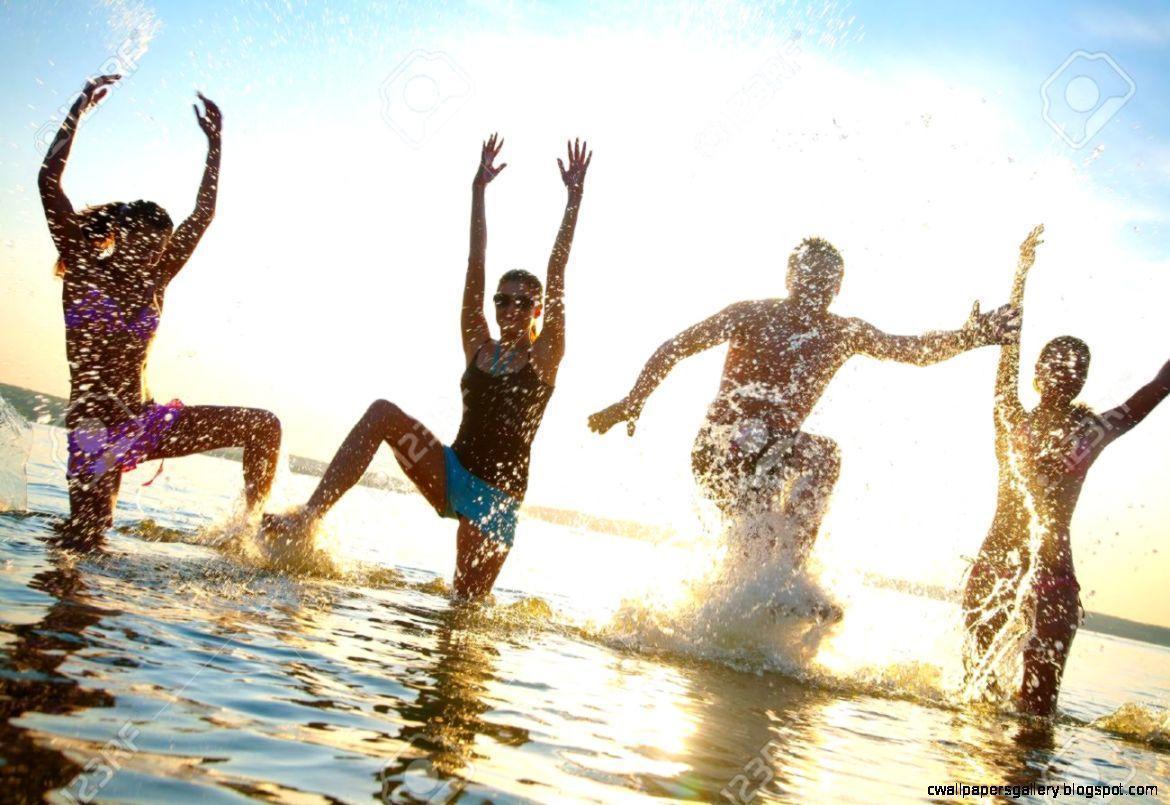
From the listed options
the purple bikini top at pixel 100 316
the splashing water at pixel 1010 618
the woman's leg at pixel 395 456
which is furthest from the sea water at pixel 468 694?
the purple bikini top at pixel 100 316

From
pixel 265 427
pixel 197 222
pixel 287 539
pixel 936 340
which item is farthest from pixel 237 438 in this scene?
pixel 936 340

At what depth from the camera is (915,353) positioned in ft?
19.8

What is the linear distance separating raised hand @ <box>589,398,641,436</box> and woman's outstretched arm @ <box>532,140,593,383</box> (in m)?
0.50

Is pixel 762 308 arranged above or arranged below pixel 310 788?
above

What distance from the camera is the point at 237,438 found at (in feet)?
17.9

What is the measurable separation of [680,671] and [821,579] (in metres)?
1.40

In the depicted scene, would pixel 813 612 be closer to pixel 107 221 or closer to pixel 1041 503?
pixel 1041 503

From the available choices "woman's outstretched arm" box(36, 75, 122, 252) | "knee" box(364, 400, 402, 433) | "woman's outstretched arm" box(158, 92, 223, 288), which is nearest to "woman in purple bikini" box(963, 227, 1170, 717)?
"knee" box(364, 400, 402, 433)

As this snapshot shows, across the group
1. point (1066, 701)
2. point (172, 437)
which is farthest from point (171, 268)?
point (1066, 701)

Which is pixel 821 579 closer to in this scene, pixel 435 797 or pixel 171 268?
pixel 435 797

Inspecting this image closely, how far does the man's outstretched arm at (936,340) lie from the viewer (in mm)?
6027

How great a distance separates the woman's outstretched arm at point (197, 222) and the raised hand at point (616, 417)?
118 inches

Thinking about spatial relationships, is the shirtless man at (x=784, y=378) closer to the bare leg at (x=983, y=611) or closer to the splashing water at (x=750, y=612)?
the splashing water at (x=750, y=612)

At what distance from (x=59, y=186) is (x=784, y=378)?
16.1ft
